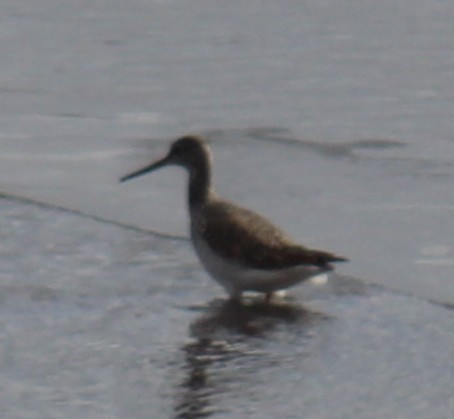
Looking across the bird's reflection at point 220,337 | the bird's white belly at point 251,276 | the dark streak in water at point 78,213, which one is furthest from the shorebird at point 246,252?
the dark streak in water at point 78,213

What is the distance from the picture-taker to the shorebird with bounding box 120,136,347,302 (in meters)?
8.69

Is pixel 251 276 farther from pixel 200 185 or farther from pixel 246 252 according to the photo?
pixel 200 185

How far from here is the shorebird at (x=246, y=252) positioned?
28.5 feet

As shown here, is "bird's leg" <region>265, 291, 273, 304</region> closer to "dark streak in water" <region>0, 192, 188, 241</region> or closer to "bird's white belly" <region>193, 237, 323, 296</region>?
"bird's white belly" <region>193, 237, 323, 296</region>

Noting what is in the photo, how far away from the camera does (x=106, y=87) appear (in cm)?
1404

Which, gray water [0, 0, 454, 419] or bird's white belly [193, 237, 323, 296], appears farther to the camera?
bird's white belly [193, 237, 323, 296]

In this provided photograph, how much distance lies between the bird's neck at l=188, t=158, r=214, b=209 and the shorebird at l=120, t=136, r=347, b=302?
1cm

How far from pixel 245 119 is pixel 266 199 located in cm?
231

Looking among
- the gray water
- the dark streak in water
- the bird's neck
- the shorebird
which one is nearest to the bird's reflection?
the gray water

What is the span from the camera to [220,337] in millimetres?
7977

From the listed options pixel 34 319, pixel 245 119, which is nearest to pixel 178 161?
pixel 34 319

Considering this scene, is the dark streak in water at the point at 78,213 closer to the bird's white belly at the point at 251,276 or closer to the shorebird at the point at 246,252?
the shorebird at the point at 246,252

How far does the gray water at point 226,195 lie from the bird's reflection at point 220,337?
0.01m

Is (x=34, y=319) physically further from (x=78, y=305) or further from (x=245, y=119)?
(x=245, y=119)
